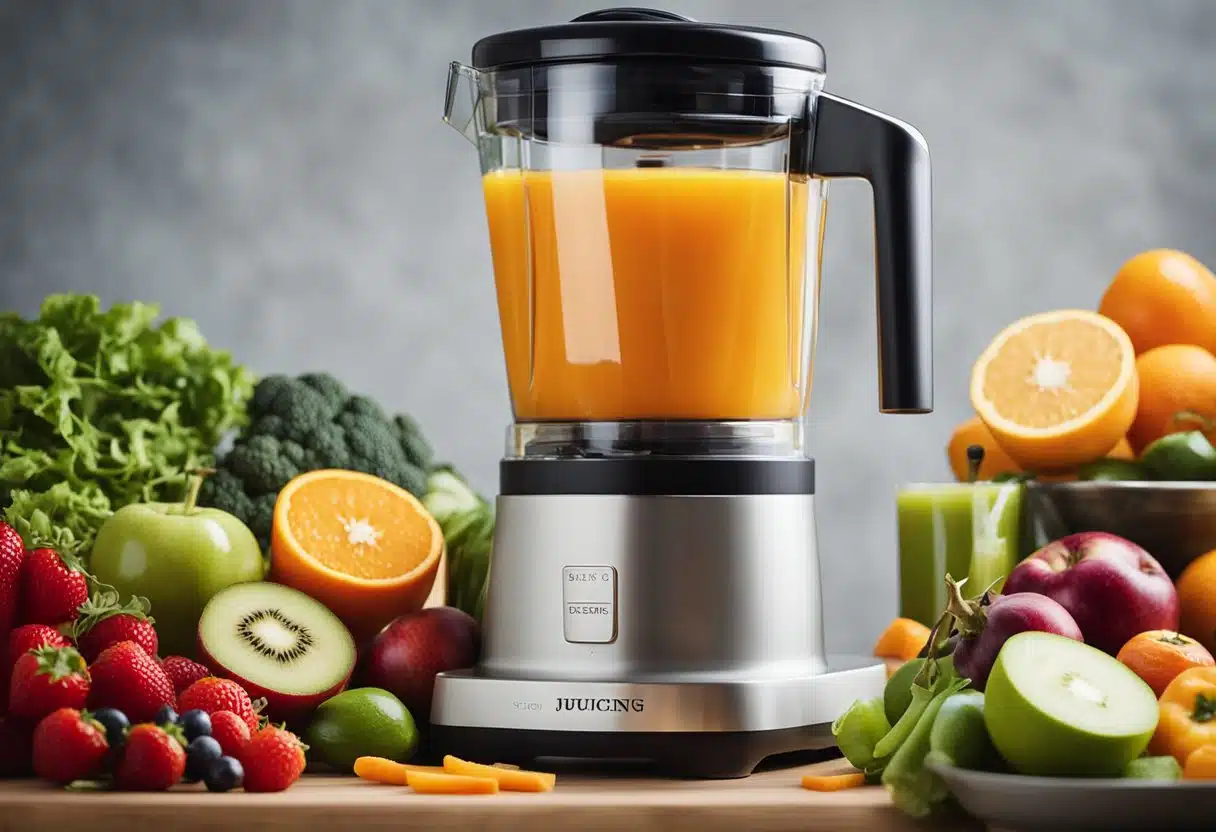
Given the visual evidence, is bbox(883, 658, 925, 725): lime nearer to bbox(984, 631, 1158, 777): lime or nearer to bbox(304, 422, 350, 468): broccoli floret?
bbox(984, 631, 1158, 777): lime

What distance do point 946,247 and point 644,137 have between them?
1.94 m

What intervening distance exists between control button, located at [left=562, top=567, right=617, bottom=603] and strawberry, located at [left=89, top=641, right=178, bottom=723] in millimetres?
370

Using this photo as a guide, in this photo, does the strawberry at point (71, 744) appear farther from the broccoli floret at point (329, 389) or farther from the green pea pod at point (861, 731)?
the broccoli floret at point (329, 389)

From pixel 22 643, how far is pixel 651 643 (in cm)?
56

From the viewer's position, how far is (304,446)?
90.3 inches

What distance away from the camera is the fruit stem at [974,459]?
2.06 meters

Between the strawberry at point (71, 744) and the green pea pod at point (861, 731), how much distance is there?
0.63 meters

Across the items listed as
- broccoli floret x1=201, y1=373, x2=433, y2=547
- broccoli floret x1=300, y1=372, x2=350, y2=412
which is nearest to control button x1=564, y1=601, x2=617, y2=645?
broccoli floret x1=201, y1=373, x2=433, y2=547

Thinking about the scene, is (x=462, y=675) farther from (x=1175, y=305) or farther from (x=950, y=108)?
(x=950, y=108)

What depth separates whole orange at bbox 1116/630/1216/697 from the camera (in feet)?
4.67

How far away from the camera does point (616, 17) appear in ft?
4.97

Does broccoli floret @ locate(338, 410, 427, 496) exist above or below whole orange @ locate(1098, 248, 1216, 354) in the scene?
below

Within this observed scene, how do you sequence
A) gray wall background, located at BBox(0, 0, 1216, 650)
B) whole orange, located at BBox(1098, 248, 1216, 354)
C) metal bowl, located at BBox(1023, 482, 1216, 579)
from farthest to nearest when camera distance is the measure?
gray wall background, located at BBox(0, 0, 1216, 650) → whole orange, located at BBox(1098, 248, 1216, 354) → metal bowl, located at BBox(1023, 482, 1216, 579)

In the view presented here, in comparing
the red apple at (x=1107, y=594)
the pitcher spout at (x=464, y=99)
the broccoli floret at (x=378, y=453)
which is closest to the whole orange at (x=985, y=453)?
the red apple at (x=1107, y=594)
